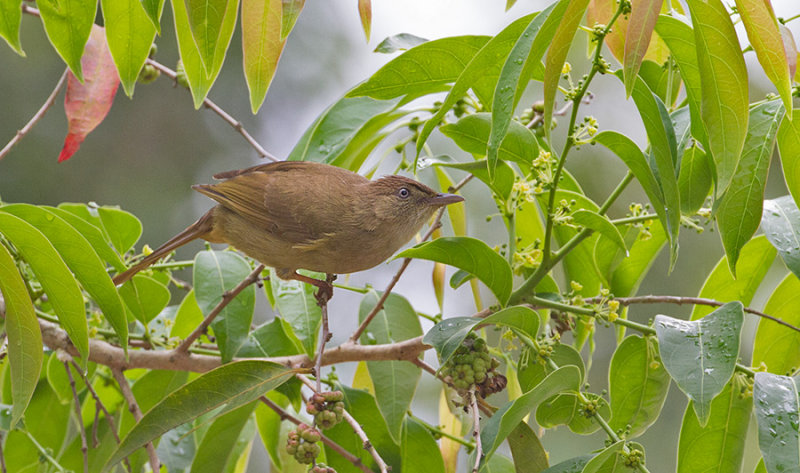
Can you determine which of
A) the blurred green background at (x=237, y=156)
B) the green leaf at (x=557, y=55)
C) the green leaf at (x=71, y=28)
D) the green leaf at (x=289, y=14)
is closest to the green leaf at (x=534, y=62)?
the green leaf at (x=557, y=55)

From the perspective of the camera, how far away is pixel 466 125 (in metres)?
2.14

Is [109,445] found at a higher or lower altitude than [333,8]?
lower

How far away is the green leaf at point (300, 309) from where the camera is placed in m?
2.30

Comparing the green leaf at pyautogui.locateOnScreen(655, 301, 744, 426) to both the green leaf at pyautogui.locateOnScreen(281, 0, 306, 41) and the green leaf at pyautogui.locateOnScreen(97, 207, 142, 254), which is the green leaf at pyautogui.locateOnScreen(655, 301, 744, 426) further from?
the green leaf at pyautogui.locateOnScreen(97, 207, 142, 254)

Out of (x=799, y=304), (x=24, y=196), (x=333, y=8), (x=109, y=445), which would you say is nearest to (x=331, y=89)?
(x=333, y=8)

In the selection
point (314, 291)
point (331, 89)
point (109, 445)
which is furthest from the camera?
point (331, 89)

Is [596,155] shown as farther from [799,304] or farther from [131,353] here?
[131,353]

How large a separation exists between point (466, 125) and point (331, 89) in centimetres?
606

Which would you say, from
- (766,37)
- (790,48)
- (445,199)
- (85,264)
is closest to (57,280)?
(85,264)

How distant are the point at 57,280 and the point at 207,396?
47cm

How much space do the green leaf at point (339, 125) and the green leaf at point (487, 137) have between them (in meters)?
0.34

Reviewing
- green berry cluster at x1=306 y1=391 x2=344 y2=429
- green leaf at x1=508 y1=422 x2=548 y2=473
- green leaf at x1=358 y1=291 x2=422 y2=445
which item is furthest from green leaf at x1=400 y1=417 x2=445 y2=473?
green berry cluster at x1=306 y1=391 x2=344 y2=429

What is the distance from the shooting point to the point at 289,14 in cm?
176

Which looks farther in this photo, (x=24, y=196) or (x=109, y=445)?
(x=24, y=196)
